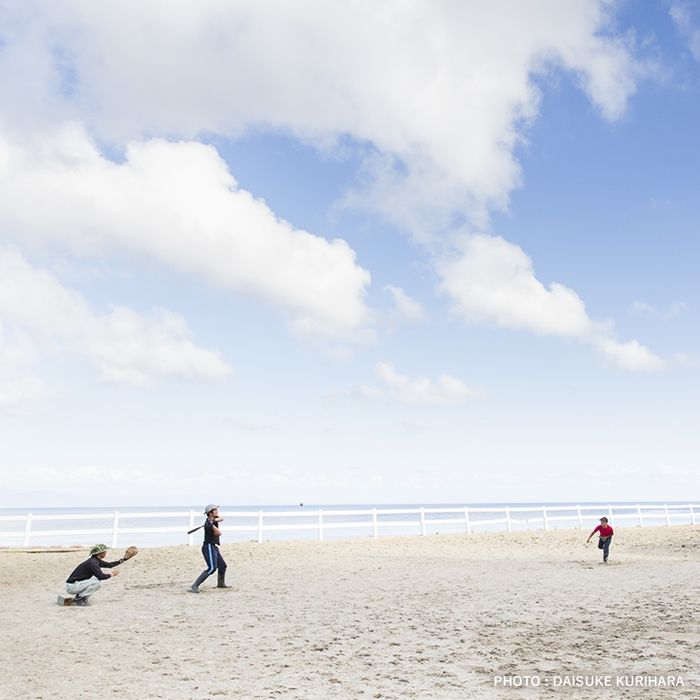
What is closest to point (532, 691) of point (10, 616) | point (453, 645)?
point (453, 645)

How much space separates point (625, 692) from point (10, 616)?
9.43 metres

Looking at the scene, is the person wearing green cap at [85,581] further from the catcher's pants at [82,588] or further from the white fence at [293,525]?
the white fence at [293,525]

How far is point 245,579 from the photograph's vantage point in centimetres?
1476

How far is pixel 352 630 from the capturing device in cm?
891

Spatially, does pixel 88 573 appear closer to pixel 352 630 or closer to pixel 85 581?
pixel 85 581

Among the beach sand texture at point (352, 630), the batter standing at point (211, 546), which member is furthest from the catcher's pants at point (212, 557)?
the beach sand texture at point (352, 630)

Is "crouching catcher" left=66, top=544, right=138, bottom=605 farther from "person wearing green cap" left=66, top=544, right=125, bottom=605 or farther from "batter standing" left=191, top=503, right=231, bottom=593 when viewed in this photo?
"batter standing" left=191, top=503, right=231, bottom=593

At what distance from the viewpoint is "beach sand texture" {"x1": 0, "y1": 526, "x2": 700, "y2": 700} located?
6.39 meters

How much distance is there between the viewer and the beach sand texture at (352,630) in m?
6.39

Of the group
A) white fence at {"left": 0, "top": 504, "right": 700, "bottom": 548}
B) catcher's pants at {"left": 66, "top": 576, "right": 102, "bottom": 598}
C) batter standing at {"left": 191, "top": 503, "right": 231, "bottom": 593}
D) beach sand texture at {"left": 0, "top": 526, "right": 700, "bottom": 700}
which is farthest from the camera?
white fence at {"left": 0, "top": 504, "right": 700, "bottom": 548}

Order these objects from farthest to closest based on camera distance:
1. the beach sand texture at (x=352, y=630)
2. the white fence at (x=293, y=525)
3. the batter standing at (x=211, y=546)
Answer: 1. the white fence at (x=293, y=525)
2. the batter standing at (x=211, y=546)
3. the beach sand texture at (x=352, y=630)

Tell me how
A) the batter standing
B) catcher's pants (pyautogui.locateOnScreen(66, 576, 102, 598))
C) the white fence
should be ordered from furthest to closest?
the white fence → the batter standing → catcher's pants (pyautogui.locateOnScreen(66, 576, 102, 598))

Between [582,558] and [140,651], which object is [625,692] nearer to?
[140,651]

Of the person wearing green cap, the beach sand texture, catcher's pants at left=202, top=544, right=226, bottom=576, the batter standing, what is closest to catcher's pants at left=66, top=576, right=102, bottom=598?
the person wearing green cap
